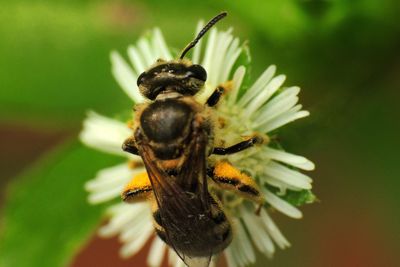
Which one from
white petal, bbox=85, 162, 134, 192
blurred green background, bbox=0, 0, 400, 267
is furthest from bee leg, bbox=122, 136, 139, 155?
blurred green background, bbox=0, 0, 400, 267

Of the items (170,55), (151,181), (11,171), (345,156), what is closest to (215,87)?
(170,55)

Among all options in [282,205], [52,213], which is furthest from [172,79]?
[52,213]

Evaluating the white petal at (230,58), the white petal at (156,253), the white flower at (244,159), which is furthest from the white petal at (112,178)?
the white petal at (230,58)

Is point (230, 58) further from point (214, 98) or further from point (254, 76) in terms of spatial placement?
point (254, 76)

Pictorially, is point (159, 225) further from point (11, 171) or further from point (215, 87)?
point (11, 171)

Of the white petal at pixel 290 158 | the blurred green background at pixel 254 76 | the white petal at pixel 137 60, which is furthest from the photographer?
the blurred green background at pixel 254 76

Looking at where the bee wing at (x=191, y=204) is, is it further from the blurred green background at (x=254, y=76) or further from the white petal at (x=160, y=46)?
the blurred green background at (x=254, y=76)

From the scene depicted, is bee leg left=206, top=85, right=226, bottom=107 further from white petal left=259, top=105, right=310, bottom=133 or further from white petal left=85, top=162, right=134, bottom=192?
white petal left=85, top=162, right=134, bottom=192
